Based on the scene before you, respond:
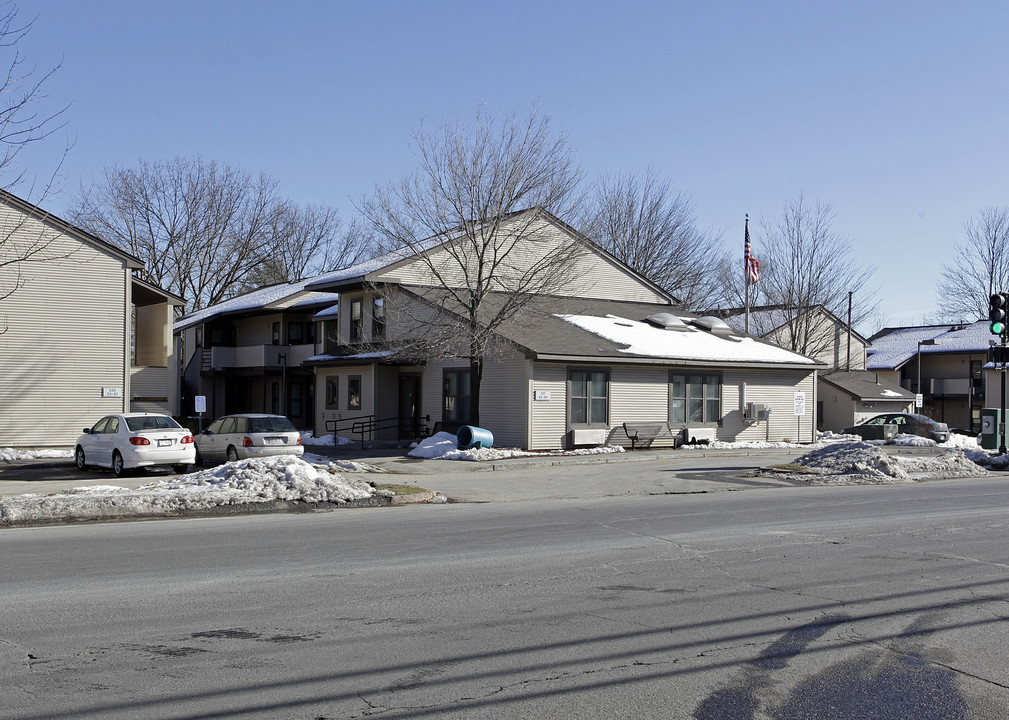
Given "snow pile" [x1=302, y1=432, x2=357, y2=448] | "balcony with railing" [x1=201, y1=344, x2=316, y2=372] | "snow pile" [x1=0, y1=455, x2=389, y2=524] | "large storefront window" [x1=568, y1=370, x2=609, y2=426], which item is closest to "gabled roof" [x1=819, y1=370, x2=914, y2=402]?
"large storefront window" [x1=568, y1=370, x2=609, y2=426]

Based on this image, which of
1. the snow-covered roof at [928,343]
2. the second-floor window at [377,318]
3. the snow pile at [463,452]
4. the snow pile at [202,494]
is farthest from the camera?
the snow-covered roof at [928,343]

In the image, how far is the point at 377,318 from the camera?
35438 mm

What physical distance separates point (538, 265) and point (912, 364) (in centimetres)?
4632

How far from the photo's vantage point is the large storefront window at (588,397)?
30.3 m

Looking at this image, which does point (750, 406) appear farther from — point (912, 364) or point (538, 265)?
point (912, 364)

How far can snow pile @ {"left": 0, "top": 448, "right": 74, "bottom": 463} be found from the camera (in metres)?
27.2

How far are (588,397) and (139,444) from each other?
14039mm

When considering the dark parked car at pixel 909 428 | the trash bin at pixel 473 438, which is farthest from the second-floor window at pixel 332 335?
the dark parked car at pixel 909 428

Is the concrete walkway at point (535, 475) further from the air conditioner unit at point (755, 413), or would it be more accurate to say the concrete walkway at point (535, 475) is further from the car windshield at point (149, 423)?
the air conditioner unit at point (755, 413)

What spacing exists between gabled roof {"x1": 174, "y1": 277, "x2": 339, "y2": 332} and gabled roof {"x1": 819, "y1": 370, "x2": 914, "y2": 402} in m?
26.8

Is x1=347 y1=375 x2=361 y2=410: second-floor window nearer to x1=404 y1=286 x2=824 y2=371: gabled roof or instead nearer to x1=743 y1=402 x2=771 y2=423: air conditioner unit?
x1=404 y1=286 x2=824 y2=371: gabled roof

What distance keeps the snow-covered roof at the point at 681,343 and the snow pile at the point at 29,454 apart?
1693cm

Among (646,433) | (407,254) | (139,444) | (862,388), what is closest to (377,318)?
(407,254)

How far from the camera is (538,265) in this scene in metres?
30.5
